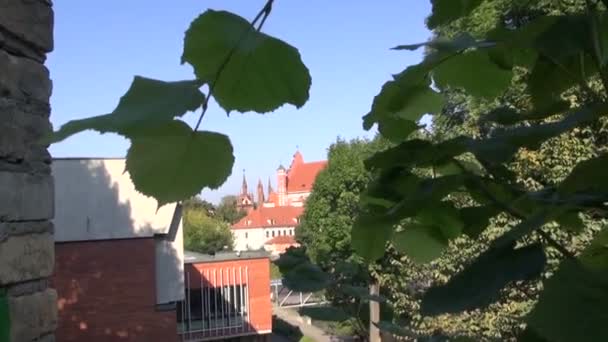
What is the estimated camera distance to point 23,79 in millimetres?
1517

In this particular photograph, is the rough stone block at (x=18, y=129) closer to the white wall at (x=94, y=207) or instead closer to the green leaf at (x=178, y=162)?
the green leaf at (x=178, y=162)

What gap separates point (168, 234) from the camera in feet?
44.7

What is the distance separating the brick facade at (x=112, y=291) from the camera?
13.6 meters

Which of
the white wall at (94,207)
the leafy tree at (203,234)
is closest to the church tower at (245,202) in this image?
the leafy tree at (203,234)

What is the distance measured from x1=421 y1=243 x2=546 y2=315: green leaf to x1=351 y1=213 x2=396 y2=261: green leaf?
0.17 m

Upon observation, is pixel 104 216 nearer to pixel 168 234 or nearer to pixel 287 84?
pixel 168 234

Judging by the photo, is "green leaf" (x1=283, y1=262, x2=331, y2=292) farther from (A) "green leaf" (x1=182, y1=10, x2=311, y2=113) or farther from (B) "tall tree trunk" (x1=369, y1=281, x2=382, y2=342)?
(A) "green leaf" (x1=182, y1=10, x2=311, y2=113)

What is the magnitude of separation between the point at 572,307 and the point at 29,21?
1536mm

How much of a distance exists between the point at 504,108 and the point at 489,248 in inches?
6.5

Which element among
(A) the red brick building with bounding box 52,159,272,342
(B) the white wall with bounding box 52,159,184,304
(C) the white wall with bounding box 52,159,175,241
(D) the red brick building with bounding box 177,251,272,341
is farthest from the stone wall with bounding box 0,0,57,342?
(D) the red brick building with bounding box 177,251,272,341

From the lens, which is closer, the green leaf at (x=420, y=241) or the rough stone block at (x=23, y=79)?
the green leaf at (x=420, y=241)

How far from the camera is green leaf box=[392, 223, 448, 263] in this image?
1.94 ft

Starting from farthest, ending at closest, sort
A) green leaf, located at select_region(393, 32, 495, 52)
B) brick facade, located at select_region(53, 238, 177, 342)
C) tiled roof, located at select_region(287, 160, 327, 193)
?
1. tiled roof, located at select_region(287, 160, 327, 193)
2. brick facade, located at select_region(53, 238, 177, 342)
3. green leaf, located at select_region(393, 32, 495, 52)

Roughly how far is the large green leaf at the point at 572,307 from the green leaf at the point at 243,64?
16 cm
